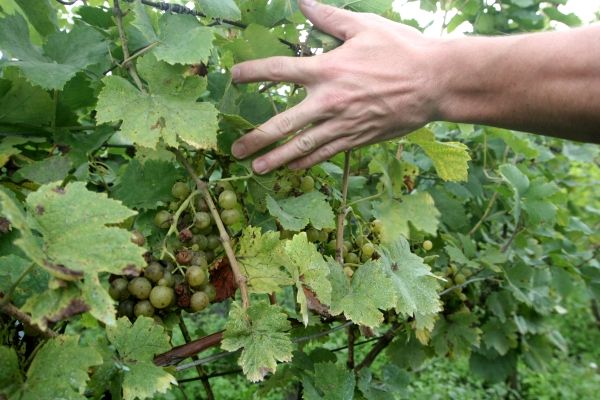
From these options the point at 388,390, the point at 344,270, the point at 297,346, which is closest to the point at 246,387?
the point at 297,346

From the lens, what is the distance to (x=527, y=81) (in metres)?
1.15

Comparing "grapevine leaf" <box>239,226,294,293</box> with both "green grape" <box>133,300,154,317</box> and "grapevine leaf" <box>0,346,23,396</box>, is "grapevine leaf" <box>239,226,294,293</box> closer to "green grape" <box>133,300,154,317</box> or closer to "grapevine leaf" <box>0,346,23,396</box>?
"green grape" <box>133,300,154,317</box>

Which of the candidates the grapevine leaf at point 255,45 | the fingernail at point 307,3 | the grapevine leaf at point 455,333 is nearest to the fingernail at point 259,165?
the grapevine leaf at point 255,45

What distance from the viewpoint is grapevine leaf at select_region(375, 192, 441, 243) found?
3.31 ft

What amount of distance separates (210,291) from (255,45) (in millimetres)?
488

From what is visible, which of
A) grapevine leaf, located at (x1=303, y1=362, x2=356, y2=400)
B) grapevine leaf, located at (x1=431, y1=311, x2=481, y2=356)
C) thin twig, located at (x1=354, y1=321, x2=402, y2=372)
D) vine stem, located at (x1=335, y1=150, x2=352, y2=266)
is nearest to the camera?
vine stem, located at (x1=335, y1=150, x2=352, y2=266)

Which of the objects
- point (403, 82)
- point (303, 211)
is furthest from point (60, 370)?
point (403, 82)

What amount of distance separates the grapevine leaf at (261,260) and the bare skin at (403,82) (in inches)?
6.3

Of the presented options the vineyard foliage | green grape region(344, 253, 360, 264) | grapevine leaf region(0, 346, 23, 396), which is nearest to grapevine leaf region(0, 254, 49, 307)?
the vineyard foliage

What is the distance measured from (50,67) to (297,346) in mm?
1186

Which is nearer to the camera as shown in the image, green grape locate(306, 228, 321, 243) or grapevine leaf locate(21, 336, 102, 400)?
grapevine leaf locate(21, 336, 102, 400)

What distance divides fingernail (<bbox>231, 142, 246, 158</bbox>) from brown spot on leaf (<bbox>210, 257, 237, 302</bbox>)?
207 mm

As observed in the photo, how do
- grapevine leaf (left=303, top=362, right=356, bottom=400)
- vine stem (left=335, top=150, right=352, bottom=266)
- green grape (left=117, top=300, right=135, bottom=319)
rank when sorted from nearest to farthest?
green grape (left=117, top=300, right=135, bottom=319), vine stem (left=335, top=150, right=352, bottom=266), grapevine leaf (left=303, top=362, right=356, bottom=400)

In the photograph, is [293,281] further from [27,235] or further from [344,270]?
[27,235]
